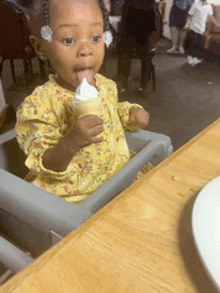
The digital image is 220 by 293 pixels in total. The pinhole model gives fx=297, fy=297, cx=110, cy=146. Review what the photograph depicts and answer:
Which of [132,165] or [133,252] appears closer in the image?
[133,252]

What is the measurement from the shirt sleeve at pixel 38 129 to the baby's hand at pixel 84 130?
4.2 inches

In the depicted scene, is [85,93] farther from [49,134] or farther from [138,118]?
[138,118]

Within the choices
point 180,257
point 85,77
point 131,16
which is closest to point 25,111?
point 85,77

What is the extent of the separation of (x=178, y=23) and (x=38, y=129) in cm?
536

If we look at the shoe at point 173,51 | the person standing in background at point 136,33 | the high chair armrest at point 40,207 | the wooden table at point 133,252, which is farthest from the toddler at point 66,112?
the shoe at point 173,51

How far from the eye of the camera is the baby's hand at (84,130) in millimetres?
720

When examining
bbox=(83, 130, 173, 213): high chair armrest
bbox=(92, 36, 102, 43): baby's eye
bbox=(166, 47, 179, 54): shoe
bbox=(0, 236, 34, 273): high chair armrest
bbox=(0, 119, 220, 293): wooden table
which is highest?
bbox=(92, 36, 102, 43): baby's eye

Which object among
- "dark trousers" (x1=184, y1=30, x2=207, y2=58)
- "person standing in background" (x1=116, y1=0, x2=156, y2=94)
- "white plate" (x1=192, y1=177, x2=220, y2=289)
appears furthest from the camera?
"dark trousers" (x1=184, y1=30, x2=207, y2=58)

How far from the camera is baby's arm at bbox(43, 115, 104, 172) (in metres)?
0.72

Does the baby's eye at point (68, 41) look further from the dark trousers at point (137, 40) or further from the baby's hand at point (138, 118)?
the dark trousers at point (137, 40)

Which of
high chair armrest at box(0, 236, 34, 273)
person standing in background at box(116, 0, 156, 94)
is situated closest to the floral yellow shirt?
high chair armrest at box(0, 236, 34, 273)

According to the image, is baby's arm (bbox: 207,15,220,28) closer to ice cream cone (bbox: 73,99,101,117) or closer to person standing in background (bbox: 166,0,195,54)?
person standing in background (bbox: 166,0,195,54)

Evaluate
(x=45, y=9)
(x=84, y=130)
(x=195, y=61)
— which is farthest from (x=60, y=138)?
(x=195, y=61)

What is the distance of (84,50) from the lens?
80cm
